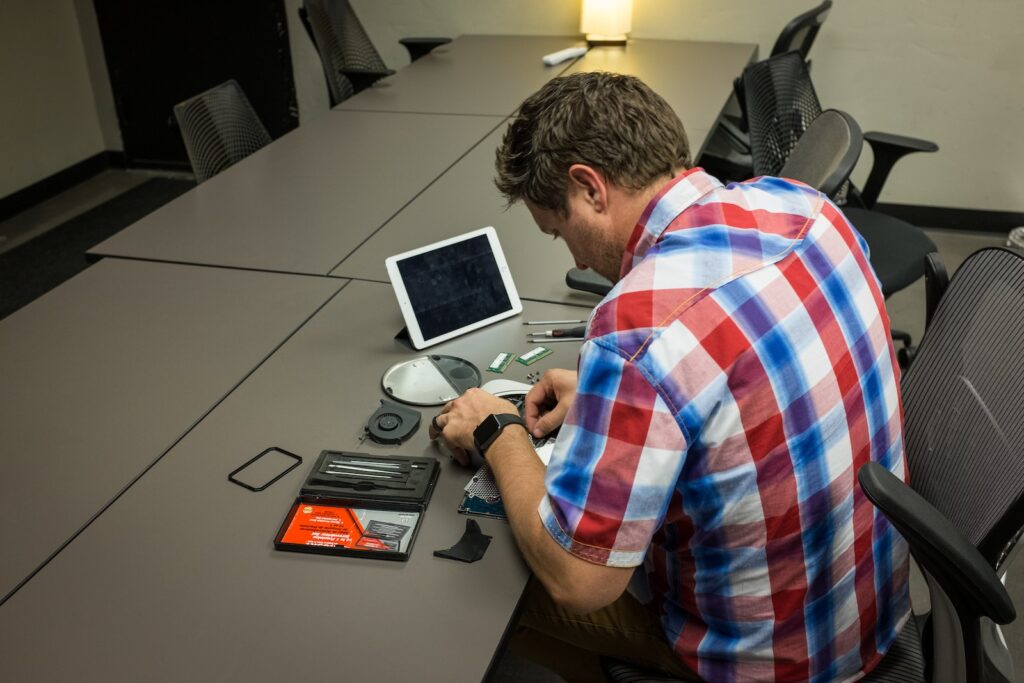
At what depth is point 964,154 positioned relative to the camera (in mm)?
3852

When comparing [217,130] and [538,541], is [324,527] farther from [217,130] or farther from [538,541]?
[217,130]

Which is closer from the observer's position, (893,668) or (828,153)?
(893,668)

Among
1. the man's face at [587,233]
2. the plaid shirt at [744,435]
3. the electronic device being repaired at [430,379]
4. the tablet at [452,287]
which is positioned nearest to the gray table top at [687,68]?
the tablet at [452,287]

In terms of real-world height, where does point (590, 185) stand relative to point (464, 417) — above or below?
above

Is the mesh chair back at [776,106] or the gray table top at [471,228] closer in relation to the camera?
the gray table top at [471,228]

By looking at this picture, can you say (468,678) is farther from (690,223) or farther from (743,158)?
(743,158)

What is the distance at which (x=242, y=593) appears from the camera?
1145 millimetres

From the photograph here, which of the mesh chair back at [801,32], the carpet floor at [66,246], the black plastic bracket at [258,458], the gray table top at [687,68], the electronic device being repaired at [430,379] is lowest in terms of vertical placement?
the carpet floor at [66,246]

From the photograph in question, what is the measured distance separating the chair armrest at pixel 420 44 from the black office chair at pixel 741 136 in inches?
52.9

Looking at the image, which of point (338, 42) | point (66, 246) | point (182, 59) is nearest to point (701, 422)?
point (338, 42)

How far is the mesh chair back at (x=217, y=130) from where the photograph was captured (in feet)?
8.39

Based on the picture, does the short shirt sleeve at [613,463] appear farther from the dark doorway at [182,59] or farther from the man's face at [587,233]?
the dark doorway at [182,59]

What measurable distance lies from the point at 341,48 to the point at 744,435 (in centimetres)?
310

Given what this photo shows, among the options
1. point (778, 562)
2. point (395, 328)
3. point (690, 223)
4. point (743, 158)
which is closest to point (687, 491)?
point (778, 562)
